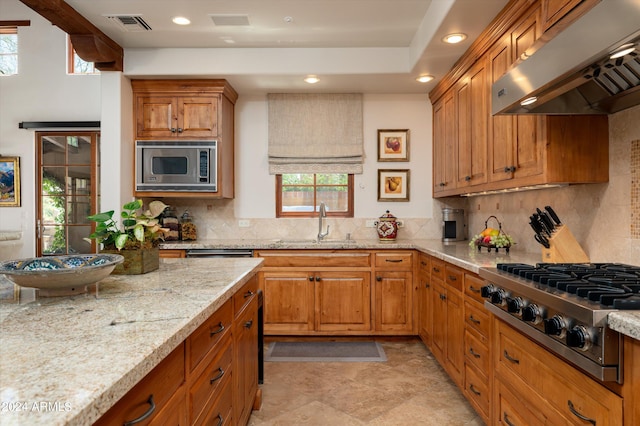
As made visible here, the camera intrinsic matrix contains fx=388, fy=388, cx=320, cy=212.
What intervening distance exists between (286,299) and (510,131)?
7.59ft

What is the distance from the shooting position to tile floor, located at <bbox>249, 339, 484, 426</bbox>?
2.31m

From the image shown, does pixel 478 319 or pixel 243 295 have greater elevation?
pixel 243 295

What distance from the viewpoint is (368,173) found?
167 inches

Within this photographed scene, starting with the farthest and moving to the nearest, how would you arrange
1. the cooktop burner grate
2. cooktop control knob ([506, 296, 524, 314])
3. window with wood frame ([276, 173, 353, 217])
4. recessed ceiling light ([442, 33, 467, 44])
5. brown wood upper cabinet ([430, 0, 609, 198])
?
window with wood frame ([276, 173, 353, 217]), recessed ceiling light ([442, 33, 467, 44]), brown wood upper cabinet ([430, 0, 609, 198]), cooktop control knob ([506, 296, 524, 314]), the cooktop burner grate

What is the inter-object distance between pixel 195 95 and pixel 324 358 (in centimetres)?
270

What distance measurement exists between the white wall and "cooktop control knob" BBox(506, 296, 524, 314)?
5.30 m

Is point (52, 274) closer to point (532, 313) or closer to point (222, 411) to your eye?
point (222, 411)

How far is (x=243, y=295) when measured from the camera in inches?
77.0

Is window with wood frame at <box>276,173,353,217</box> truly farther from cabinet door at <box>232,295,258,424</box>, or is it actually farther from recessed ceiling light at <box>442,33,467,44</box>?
cabinet door at <box>232,295,258,424</box>

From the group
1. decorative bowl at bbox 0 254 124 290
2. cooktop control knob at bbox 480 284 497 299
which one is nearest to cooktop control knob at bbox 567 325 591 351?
cooktop control knob at bbox 480 284 497 299

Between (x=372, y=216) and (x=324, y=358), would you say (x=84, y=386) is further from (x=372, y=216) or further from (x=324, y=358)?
(x=372, y=216)

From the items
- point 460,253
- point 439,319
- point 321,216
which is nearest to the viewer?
point 460,253

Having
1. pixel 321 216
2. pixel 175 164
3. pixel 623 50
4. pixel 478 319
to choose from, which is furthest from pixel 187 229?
pixel 623 50

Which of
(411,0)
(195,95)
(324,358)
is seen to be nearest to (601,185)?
(411,0)
